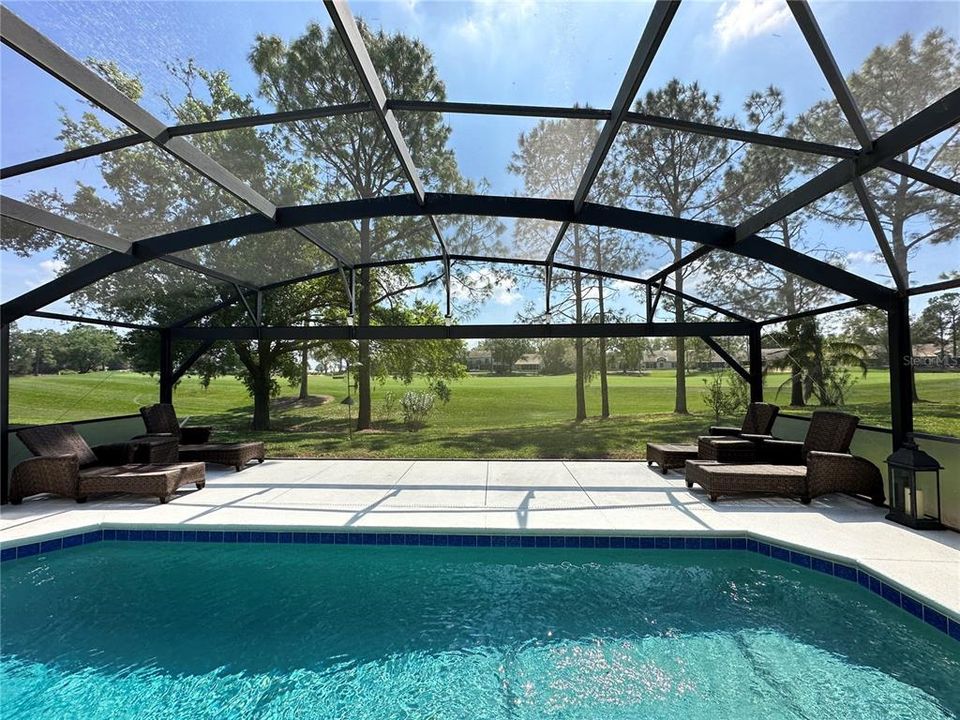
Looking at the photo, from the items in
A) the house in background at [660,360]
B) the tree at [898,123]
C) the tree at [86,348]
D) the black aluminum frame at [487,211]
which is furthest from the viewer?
the house in background at [660,360]

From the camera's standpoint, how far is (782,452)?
20.8ft

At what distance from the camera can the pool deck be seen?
398cm

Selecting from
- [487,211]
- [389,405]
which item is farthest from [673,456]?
[389,405]

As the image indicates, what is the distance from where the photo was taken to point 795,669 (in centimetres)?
283

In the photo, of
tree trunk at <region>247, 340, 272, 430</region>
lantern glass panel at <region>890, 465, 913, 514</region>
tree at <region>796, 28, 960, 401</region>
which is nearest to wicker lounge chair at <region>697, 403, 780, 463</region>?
lantern glass panel at <region>890, 465, 913, 514</region>

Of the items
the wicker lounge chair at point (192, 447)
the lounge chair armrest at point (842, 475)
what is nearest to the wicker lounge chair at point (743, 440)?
the lounge chair armrest at point (842, 475)

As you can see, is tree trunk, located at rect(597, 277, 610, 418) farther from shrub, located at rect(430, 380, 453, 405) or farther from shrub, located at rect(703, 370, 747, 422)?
shrub, located at rect(430, 380, 453, 405)

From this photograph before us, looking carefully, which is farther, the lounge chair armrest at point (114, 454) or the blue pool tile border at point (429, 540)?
the lounge chair armrest at point (114, 454)

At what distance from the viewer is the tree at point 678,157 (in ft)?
11.8

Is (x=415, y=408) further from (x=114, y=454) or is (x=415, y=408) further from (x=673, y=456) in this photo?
(x=673, y=456)

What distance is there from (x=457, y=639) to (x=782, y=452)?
17.5 feet

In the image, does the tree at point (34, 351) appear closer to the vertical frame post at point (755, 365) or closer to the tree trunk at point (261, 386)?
the tree trunk at point (261, 386)

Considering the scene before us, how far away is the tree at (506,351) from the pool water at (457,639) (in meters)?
8.97

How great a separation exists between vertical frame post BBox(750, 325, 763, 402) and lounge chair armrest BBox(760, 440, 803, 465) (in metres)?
1.83
